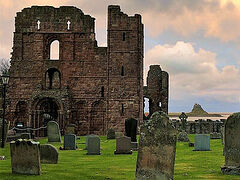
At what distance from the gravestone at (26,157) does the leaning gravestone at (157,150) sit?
3.25 metres

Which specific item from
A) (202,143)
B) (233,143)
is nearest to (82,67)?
(202,143)

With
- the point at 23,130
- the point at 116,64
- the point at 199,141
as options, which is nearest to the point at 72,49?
the point at 116,64

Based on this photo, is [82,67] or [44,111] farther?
[44,111]

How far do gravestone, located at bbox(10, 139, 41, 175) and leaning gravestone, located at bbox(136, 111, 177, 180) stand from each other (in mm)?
3253

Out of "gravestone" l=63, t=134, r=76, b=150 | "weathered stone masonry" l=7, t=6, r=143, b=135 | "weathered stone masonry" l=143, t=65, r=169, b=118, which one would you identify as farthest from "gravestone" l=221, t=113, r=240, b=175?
"weathered stone masonry" l=143, t=65, r=169, b=118

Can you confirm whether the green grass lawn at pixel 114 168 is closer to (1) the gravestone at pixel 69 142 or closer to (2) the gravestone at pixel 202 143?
(2) the gravestone at pixel 202 143

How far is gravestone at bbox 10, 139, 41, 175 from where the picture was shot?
38.7 ft

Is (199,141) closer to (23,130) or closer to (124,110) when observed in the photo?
(23,130)

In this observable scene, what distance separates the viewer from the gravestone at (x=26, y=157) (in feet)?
38.7

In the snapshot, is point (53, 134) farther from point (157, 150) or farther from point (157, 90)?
point (157, 90)

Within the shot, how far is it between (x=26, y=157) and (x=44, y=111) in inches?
1135

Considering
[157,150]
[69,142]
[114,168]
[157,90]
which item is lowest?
[114,168]

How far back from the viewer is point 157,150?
32.4 ft

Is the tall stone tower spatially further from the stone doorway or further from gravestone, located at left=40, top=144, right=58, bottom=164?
gravestone, located at left=40, top=144, right=58, bottom=164
